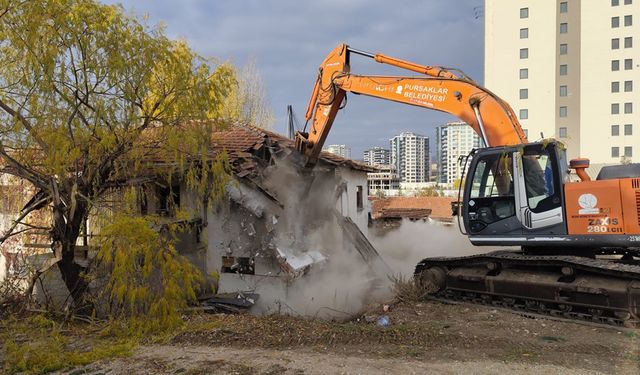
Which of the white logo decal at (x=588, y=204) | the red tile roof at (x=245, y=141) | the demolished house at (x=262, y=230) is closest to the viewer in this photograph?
the white logo decal at (x=588, y=204)

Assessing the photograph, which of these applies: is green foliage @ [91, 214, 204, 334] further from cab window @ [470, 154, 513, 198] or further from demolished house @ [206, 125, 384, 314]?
cab window @ [470, 154, 513, 198]

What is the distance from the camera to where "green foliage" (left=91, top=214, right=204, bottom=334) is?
5.84m

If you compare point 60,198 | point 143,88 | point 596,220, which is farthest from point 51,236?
point 596,220

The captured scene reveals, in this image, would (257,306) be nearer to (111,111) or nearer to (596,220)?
(111,111)

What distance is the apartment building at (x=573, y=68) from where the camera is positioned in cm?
4759

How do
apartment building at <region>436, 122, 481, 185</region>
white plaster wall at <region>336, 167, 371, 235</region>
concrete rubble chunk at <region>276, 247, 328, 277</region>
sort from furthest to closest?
1. apartment building at <region>436, 122, 481, 185</region>
2. white plaster wall at <region>336, 167, 371, 235</region>
3. concrete rubble chunk at <region>276, 247, 328, 277</region>

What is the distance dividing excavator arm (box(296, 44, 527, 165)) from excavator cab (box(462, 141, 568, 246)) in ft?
1.66

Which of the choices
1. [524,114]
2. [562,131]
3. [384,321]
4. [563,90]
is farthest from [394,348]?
[563,90]

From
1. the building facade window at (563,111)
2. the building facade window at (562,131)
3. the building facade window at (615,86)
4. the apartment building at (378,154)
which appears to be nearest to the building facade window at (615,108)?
the building facade window at (615,86)

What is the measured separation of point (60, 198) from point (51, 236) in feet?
2.75

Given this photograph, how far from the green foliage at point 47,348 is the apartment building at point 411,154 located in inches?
4405

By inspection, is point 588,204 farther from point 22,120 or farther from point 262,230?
point 22,120

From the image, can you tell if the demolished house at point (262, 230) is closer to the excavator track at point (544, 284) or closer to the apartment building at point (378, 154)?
the excavator track at point (544, 284)

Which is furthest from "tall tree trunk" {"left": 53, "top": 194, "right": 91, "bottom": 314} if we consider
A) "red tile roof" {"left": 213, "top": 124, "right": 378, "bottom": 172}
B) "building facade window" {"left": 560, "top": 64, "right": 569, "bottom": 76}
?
"building facade window" {"left": 560, "top": 64, "right": 569, "bottom": 76}
